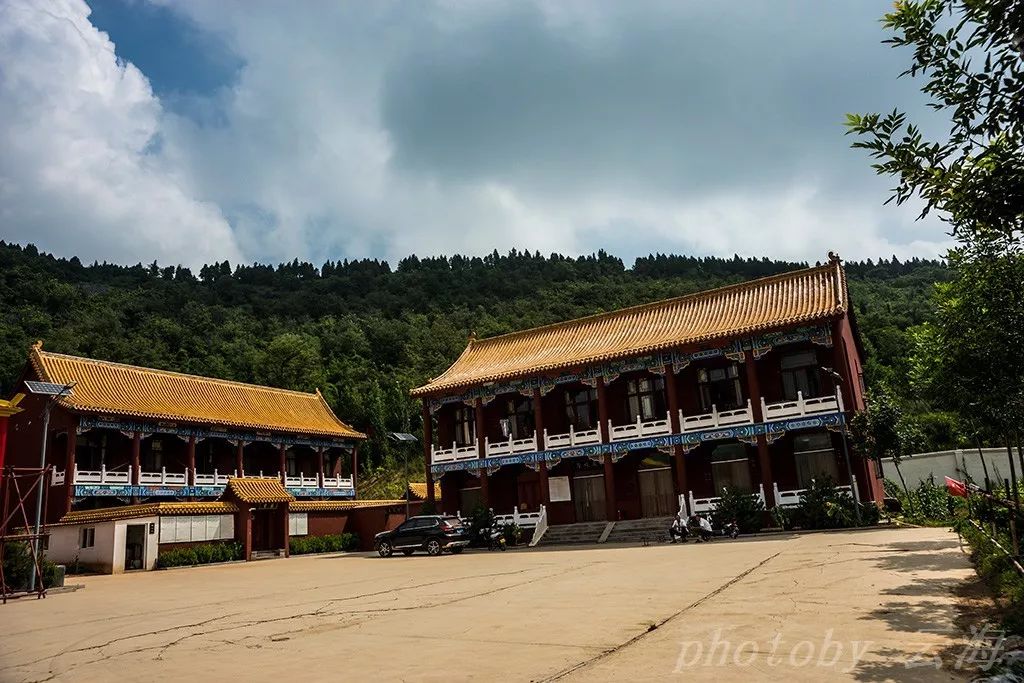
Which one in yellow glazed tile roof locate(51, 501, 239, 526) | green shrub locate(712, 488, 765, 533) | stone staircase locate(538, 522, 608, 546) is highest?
yellow glazed tile roof locate(51, 501, 239, 526)

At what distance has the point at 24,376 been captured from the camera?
1247 inches

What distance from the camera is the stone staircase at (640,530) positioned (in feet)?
82.0

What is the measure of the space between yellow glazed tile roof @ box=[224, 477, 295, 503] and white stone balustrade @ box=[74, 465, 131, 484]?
14.2 feet

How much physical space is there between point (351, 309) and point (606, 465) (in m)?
74.6

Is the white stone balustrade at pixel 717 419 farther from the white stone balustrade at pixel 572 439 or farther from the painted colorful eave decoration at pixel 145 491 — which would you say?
the painted colorful eave decoration at pixel 145 491

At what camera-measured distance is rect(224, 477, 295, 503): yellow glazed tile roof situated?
30198 mm

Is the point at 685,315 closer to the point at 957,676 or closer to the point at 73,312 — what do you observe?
the point at 957,676

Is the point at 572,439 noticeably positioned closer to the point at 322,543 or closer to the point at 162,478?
the point at 322,543

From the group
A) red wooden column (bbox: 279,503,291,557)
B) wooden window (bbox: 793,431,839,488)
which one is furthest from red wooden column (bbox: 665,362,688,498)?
red wooden column (bbox: 279,503,291,557)

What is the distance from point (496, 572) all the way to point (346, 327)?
221 ft

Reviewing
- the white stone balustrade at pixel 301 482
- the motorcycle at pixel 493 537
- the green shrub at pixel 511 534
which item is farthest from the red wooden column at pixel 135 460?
the green shrub at pixel 511 534

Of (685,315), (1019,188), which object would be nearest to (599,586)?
(1019,188)

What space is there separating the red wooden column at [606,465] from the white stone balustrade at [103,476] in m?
20.5

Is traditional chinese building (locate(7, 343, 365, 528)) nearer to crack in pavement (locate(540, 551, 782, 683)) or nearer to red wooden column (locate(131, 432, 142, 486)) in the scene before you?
red wooden column (locate(131, 432, 142, 486))
